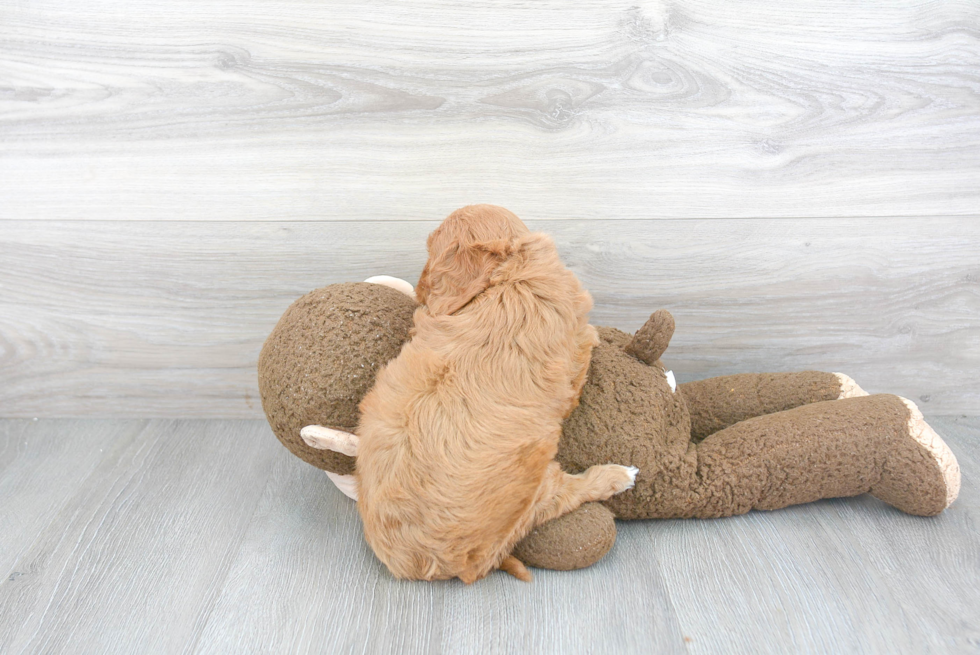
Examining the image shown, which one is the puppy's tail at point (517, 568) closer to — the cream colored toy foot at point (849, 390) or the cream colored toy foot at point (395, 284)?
the cream colored toy foot at point (395, 284)

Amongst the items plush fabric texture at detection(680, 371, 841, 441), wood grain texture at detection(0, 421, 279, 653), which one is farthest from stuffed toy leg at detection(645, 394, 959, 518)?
wood grain texture at detection(0, 421, 279, 653)

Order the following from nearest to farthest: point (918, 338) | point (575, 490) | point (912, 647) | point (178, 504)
Answer: 1. point (912, 647)
2. point (575, 490)
3. point (178, 504)
4. point (918, 338)

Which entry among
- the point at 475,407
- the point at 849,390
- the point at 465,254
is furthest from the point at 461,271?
the point at 849,390

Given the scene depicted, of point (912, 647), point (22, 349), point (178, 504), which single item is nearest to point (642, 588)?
point (912, 647)

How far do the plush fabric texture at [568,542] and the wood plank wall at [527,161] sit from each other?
0.45m

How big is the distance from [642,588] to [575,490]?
0.48 ft

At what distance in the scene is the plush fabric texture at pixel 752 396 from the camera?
1.06 metres

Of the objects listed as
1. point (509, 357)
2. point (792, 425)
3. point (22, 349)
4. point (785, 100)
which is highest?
point (785, 100)

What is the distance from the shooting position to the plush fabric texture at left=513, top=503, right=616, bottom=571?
0.85 m

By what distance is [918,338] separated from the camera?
4.05ft

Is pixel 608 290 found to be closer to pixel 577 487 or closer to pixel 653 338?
pixel 653 338

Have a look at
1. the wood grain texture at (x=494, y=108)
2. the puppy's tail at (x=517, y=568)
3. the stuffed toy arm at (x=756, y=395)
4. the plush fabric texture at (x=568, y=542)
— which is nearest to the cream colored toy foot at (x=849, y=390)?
the stuffed toy arm at (x=756, y=395)

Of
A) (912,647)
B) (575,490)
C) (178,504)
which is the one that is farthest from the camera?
(178,504)

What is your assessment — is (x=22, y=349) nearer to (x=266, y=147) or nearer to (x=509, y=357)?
(x=266, y=147)
